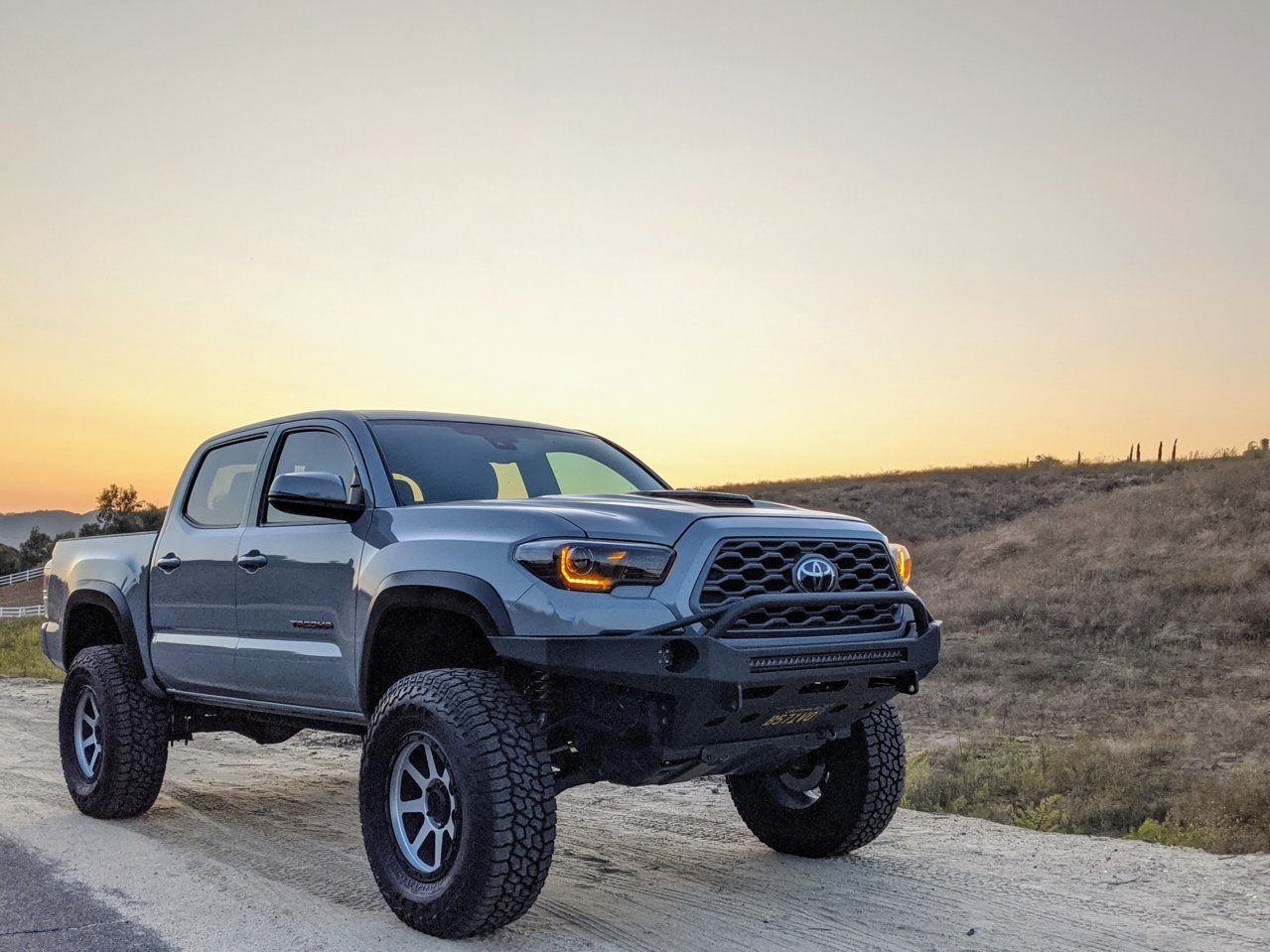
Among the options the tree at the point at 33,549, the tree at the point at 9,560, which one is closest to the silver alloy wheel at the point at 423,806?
the tree at the point at 33,549

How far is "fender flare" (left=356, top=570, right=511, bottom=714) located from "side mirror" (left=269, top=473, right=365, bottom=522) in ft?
1.42

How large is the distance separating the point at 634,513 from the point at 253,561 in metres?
2.31

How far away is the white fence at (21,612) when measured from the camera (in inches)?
1682

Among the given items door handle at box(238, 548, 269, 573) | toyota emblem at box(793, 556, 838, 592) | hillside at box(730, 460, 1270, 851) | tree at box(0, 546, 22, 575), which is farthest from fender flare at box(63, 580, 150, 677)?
tree at box(0, 546, 22, 575)

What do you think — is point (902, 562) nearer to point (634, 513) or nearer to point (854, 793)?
point (854, 793)

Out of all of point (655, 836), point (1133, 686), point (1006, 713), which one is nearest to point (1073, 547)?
point (1133, 686)

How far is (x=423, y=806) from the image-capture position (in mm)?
4688

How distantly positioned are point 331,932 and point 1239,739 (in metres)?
12.1

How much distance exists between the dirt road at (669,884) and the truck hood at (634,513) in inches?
63.1

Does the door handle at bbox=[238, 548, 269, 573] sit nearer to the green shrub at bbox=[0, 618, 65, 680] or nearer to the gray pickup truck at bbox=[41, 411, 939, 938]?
the gray pickup truck at bbox=[41, 411, 939, 938]

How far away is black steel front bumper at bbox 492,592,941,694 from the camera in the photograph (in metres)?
4.19

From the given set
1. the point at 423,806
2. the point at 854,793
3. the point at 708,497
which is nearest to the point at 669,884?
the point at 854,793

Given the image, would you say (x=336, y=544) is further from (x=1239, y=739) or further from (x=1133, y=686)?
(x=1133, y=686)

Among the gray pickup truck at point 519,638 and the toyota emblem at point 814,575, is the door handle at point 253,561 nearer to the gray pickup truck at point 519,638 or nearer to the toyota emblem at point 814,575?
the gray pickup truck at point 519,638
